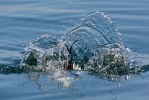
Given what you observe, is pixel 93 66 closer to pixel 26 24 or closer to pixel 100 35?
pixel 100 35

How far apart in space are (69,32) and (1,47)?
151 centimetres

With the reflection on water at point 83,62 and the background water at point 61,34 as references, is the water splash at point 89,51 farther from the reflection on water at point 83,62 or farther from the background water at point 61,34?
the background water at point 61,34

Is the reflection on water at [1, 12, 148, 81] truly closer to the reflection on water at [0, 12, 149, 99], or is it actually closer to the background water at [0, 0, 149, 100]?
the reflection on water at [0, 12, 149, 99]

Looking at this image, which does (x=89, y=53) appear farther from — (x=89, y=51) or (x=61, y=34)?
(x=61, y=34)

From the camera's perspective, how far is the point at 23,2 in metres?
17.5

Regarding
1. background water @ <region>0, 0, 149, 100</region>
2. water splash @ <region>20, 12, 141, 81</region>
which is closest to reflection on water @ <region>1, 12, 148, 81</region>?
water splash @ <region>20, 12, 141, 81</region>

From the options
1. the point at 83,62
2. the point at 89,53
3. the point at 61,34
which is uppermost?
the point at 61,34

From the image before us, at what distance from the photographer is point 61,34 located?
13883mm

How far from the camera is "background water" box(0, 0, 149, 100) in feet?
31.7

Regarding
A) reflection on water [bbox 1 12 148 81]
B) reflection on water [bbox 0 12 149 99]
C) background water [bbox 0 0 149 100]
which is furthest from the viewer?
reflection on water [bbox 1 12 148 81]

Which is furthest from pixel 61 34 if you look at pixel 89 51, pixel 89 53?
pixel 89 53

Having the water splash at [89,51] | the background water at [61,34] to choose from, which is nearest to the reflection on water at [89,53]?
the water splash at [89,51]

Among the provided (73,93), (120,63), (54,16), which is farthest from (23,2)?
(73,93)

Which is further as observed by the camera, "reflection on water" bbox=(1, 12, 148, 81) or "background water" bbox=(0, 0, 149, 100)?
"reflection on water" bbox=(1, 12, 148, 81)
